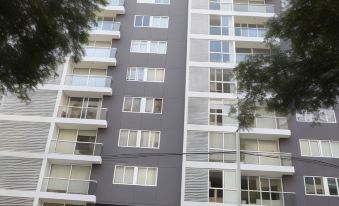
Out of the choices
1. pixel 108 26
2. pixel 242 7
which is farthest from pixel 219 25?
pixel 108 26

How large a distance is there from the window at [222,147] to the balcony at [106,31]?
38.1 feet

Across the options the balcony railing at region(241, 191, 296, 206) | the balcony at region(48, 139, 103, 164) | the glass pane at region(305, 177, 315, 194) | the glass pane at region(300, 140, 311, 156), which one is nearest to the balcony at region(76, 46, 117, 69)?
the balcony at region(48, 139, 103, 164)

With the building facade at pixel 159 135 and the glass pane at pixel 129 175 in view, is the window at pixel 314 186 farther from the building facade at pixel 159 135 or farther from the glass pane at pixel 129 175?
the glass pane at pixel 129 175

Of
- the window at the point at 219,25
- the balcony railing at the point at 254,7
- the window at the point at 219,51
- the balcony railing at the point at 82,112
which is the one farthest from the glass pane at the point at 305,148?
the balcony railing at the point at 82,112

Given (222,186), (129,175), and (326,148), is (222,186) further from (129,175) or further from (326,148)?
(326,148)

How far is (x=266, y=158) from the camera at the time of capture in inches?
1084

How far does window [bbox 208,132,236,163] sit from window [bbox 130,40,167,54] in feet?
28.2

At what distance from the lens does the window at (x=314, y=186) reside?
26578 millimetres

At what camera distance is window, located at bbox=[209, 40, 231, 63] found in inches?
1231

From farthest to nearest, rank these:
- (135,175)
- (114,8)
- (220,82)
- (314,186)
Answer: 1. (114,8)
2. (220,82)
3. (135,175)
4. (314,186)

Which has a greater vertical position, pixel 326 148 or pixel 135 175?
pixel 326 148

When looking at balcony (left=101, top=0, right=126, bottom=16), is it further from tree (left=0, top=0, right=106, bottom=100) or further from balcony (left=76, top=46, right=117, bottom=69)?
tree (left=0, top=0, right=106, bottom=100)

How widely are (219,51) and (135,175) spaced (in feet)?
38.6

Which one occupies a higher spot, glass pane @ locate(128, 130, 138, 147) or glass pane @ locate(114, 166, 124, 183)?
glass pane @ locate(128, 130, 138, 147)
